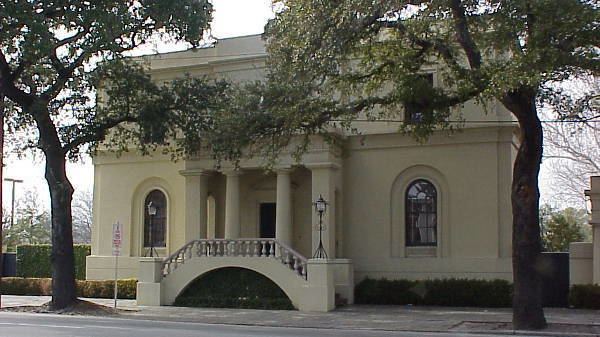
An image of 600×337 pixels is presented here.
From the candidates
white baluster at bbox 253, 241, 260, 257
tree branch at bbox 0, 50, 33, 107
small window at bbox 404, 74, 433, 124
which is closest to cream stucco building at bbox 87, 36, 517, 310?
white baluster at bbox 253, 241, 260, 257

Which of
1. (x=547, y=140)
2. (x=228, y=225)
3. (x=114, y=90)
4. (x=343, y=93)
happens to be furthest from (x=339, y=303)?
(x=547, y=140)

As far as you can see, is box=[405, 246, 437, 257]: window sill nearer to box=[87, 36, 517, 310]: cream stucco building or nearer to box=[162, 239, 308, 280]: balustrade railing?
box=[87, 36, 517, 310]: cream stucco building

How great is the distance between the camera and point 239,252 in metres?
27.3

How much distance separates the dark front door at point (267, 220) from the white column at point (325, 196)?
3.62 meters

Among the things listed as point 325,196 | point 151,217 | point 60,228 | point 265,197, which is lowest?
point 60,228

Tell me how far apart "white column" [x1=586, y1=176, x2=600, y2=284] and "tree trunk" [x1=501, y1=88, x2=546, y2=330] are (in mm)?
6127

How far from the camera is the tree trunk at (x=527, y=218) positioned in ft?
63.6

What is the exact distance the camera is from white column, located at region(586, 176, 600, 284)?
82.2 ft

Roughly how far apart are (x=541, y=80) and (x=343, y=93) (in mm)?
6868

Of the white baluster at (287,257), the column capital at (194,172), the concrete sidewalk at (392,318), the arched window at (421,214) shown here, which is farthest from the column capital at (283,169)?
the concrete sidewalk at (392,318)

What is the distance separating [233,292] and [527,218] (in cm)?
1114

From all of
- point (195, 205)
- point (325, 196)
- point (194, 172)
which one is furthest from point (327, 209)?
point (194, 172)

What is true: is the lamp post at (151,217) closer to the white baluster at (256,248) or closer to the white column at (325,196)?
the white baluster at (256,248)

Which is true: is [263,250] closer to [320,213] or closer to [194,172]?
[320,213]
